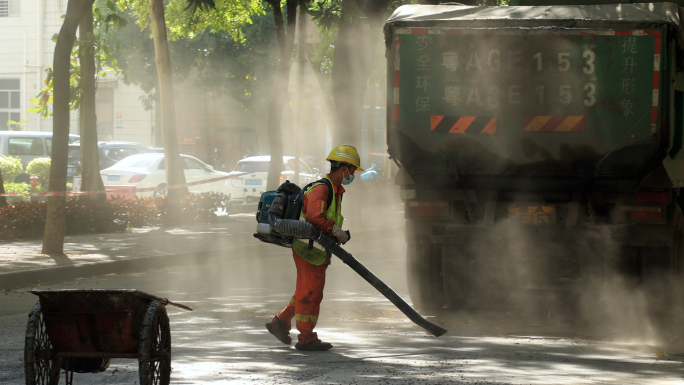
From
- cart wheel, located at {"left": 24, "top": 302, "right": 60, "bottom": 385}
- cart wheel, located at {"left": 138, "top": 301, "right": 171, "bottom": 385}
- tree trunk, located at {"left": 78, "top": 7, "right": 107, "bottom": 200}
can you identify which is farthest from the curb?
cart wheel, located at {"left": 138, "top": 301, "right": 171, "bottom": 385}

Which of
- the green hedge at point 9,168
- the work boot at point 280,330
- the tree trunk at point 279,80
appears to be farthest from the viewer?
the green hedge at point 9,168

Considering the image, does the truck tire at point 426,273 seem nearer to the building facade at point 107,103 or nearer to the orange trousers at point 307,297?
the orange trousers at point 307,297

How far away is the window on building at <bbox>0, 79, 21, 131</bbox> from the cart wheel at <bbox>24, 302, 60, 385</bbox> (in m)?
45.9

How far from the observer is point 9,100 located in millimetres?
47312

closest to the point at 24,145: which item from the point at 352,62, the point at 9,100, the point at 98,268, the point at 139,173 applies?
the point at 139,173

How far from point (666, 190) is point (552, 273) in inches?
44.9

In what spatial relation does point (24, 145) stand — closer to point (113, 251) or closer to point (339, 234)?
point (113, 251)

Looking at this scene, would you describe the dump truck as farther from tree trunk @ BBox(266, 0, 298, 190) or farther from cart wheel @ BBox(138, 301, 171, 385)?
tree trunk @ BBox(266, 0, 298, 190)

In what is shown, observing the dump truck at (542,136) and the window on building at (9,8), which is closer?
the dump truck at (542,136)

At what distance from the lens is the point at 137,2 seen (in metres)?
21.1

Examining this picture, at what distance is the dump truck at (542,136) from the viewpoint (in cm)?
661

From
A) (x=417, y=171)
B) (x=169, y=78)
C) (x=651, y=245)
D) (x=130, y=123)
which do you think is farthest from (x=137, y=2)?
(x=130, y=123)

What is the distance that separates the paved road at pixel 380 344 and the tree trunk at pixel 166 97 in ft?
25.7

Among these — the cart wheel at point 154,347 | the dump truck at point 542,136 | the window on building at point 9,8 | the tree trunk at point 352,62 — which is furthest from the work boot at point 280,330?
the window on building at point 9,8
